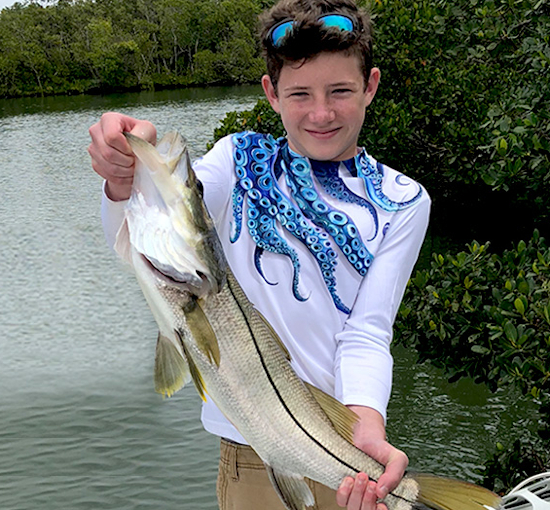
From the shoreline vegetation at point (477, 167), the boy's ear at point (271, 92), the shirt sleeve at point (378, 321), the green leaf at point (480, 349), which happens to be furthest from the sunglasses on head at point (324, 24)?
the green leaf at point (480, 349)

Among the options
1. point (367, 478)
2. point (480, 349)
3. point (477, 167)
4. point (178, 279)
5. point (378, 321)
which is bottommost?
point (480, 349)

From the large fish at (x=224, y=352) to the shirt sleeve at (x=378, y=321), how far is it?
0.43 feet

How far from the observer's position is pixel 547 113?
4.54 meters

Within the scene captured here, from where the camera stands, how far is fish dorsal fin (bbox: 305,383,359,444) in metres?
1.99

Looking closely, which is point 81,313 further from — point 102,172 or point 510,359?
point 102,172

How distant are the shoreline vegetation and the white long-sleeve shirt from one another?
4.35 feet

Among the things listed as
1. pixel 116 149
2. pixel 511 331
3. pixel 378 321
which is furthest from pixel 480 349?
pixel 116 149

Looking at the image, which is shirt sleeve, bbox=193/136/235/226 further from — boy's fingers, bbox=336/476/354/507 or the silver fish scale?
boy's fingers, bbox=336/476/354/507

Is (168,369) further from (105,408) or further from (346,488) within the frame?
(105,408)

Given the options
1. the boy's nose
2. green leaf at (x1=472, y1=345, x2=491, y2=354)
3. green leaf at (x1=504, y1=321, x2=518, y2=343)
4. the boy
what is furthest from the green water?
the boy's nose

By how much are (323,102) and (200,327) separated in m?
0.85

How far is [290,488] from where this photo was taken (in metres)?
1.96

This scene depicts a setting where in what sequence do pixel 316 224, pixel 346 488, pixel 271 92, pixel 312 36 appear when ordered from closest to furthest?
pixel 346 488, pixel 312 36, pixel 316 224, pixel 271 92

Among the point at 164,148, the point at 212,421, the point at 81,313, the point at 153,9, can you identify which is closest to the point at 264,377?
the point at 212,421
